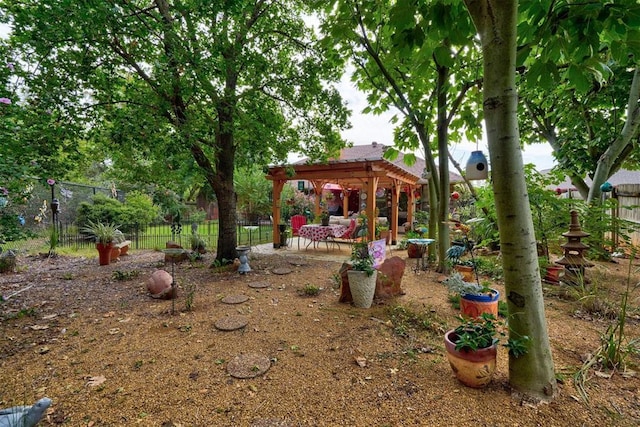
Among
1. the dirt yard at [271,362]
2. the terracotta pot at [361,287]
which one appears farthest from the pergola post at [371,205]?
the terracotta pot at [361,287]

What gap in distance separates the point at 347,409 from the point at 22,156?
459 cm

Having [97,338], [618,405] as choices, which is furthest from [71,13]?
[618,405]

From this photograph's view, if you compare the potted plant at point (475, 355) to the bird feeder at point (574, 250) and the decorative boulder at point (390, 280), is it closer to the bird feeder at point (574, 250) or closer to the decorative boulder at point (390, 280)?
the decorative boulder at point (390, 280)

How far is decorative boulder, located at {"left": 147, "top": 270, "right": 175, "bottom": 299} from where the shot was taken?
3.79 m

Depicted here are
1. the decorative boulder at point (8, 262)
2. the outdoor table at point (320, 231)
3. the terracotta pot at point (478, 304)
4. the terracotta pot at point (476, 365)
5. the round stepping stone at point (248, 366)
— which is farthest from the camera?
the outdoor table at point (320, 231)

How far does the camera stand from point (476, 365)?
1.81 m

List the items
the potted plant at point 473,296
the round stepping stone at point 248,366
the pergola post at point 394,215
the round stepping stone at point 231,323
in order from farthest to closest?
1. the pergola post at point 394,215
2. the round stepping stone at point 231,323
3. the potted plant at point 473,296
4. the round stepping stone at point 248,366

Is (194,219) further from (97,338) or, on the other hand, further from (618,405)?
(618,405)

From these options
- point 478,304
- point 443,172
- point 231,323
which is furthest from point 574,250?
point 231,323

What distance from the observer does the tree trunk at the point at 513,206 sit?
64.7 inches

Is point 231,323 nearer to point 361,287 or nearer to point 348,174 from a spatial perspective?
point 361,287

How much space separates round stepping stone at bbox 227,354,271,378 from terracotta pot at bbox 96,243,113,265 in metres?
5.47

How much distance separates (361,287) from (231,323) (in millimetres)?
1572

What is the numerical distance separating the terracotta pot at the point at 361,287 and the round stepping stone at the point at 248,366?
4.72 ft
